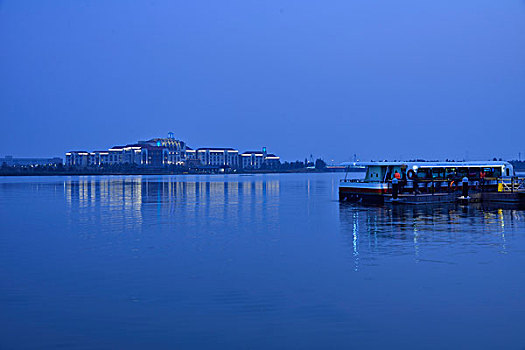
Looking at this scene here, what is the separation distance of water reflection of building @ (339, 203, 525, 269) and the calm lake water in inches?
8.3

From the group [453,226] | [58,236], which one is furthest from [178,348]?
[453,226]

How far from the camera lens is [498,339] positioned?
48.0ft

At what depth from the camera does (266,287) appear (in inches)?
803

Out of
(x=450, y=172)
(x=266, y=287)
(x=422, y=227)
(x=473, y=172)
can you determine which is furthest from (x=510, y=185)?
(x=266, y=287)

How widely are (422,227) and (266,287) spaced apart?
20227 mm

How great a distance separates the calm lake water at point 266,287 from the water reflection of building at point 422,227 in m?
0.21

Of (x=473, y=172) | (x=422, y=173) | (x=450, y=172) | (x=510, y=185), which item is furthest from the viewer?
(x=473, y=172)

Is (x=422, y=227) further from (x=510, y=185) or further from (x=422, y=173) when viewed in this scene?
(x=510, y=185)

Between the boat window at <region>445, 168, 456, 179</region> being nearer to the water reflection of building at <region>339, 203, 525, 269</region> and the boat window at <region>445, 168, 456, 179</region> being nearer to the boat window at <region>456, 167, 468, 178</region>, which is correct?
the boat window at <region>456, 167, 468, 178</region>

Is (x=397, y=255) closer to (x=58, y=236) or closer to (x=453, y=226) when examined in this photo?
(x=453, y=226)

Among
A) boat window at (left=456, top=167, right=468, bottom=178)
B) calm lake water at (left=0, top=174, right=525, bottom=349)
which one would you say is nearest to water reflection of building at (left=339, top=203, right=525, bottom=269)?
calm lake water at (left=0, top=174, right=525, bottom=349)

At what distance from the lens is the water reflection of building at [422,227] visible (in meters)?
29.8

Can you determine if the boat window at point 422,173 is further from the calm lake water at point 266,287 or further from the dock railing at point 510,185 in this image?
the calm lake water at point 266,287

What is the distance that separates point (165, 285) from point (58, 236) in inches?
709
